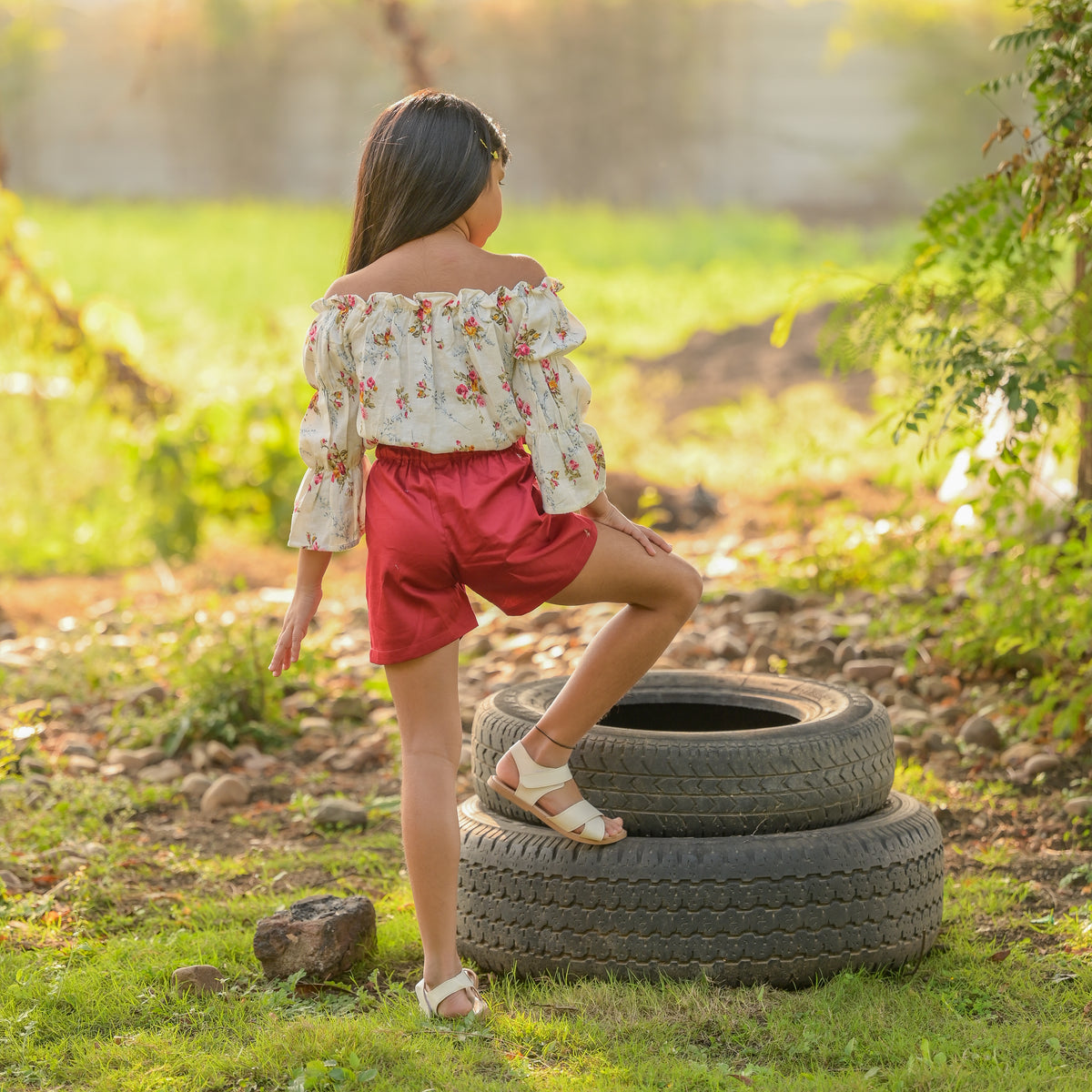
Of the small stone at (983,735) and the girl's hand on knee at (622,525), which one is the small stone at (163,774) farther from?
the small stone at (983,735)

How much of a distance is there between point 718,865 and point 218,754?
2436 millimetres

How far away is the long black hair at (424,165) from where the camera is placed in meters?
2.72

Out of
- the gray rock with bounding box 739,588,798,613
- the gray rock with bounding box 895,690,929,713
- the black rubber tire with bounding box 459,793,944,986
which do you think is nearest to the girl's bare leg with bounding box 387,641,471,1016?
the black rubber tire with bounding box 459,793,944,986

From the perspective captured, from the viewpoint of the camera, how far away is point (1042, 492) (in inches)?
241

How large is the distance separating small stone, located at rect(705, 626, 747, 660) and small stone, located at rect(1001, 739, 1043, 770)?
48.4 inches

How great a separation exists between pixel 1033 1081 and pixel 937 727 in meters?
2.29

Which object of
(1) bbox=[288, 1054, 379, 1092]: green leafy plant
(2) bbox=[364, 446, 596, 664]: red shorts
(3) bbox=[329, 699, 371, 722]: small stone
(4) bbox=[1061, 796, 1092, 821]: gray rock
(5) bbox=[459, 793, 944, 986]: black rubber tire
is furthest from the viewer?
(3) bbox=[329, 699, 371, 722]: small stone

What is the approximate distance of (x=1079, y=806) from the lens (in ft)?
12.8

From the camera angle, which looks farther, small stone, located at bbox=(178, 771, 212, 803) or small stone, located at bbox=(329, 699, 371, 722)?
small stone, located at bbox=(329, 699, 371, 722)

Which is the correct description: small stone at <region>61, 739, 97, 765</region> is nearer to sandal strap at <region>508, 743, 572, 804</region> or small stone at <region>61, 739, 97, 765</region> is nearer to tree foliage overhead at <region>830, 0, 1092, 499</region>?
sandal strap at <region>508, 743, 572, 804</region>

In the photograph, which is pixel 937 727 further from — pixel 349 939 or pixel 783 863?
pixel 349 939

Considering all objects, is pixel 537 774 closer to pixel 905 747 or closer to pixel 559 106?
pixel 905 747

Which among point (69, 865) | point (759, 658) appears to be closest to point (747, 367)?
point (759, 658)

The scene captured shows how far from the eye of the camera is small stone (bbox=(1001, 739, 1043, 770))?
4.34m
